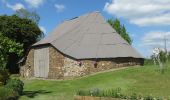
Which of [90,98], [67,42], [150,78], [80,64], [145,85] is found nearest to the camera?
[90,98]

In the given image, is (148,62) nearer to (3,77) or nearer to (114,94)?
(3,77)

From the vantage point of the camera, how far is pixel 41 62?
54906mm

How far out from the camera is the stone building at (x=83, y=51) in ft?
161

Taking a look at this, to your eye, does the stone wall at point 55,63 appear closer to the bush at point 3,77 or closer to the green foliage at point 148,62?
the green foliage at point 148,62

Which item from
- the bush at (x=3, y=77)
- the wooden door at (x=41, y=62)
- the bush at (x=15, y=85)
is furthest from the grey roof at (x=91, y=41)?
the bush at (x=15, y=85)

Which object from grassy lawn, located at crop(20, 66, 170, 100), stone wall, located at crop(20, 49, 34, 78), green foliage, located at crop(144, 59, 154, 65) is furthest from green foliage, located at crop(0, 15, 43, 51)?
grassy lawn, located at crop(20, 66, 170, 100)

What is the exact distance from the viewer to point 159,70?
3806 cm

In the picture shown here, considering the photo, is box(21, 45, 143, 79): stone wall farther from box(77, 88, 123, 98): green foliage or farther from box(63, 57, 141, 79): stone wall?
box(77, 88, 123, 98): green foliage

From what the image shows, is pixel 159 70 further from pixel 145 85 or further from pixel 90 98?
pixel 90 98

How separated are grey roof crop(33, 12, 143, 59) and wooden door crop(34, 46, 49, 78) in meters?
2.00

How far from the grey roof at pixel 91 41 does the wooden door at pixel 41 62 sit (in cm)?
200

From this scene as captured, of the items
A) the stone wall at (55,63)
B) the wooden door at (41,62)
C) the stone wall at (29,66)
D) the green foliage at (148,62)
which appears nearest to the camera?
the stone wall at (55,63)

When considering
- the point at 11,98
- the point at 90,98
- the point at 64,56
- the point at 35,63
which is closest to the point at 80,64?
the point at 64,56

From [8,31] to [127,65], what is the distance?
3140 cm
